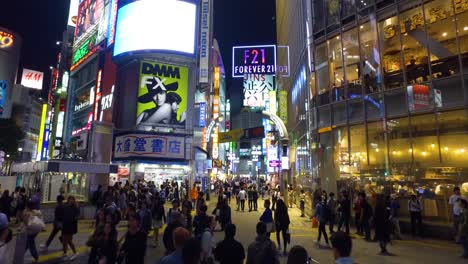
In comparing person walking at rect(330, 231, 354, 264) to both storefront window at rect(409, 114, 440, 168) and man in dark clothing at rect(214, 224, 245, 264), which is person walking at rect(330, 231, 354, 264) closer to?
man in dark clothing at rect(214, 224, 245, 264)

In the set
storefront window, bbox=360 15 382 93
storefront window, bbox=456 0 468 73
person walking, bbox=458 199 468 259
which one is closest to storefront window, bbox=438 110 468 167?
storefront window, bbox=456 0 468 73

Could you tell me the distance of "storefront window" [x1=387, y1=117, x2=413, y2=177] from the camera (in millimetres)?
14680

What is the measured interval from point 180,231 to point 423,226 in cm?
1271

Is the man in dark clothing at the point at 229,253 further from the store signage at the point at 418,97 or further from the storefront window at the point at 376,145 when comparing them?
the storefront window at the point at 376,145

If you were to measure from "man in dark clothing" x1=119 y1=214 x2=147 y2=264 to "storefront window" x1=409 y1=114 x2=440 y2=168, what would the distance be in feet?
42.7

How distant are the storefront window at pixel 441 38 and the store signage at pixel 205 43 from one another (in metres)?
23.1

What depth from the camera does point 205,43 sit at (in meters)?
34.6

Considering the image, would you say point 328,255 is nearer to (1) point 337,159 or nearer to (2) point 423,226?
(2) point 423,226

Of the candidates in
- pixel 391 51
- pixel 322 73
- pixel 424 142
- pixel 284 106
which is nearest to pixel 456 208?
pixel 424 142

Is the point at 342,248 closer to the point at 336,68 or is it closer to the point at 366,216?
the point at 366,216

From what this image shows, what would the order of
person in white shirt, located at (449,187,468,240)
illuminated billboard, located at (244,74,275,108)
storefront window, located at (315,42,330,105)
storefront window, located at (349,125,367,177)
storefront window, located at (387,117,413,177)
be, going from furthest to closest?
illuminated billboard, located at (244,74,275,108) < storefront window, located at (315,42,330,105) < storefront window, located at (349,125,367,177) < storefront window, located at (387,117,413,177) < person in white shirt, located at (449,187,468,240)

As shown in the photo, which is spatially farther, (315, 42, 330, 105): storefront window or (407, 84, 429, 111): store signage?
(315, 42, 330, 105): storefront window

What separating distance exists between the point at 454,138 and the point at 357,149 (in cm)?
454

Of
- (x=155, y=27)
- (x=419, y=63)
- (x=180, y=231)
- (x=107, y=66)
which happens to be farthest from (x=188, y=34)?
(x=180, y=231)
